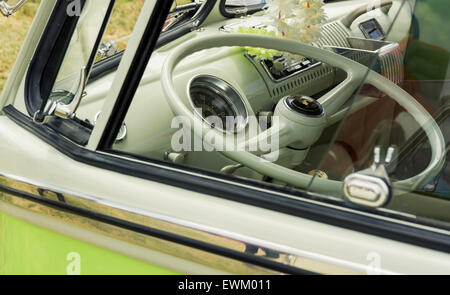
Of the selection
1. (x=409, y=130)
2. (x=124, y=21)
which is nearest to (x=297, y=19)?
(x=124, y=21)

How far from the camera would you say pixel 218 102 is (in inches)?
71.4

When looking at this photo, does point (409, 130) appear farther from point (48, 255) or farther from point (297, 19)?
point (48, 255)

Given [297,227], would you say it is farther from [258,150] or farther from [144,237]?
[258,150]

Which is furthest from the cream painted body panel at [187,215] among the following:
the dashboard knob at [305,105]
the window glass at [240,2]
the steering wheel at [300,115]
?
the window glass at [240,2]

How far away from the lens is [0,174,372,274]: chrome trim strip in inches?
37.3

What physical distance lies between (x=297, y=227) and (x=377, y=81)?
0.40 m

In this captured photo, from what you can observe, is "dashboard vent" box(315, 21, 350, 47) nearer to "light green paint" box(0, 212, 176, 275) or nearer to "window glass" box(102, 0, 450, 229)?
"window glass" box(102, 0, 450, 229)

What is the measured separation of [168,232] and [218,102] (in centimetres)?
80

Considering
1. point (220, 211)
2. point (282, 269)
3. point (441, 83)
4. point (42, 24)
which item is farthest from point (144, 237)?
point (441, 83)

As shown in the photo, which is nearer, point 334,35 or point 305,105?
point 305,105

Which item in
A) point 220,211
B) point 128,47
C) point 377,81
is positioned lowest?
point 220,211

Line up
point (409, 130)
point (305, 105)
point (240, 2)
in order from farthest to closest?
point (240, 2)
point (305, 105)
point (409, 130)

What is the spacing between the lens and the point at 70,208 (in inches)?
47.4

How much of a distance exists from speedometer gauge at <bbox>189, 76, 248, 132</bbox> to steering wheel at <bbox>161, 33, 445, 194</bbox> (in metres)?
0.12
